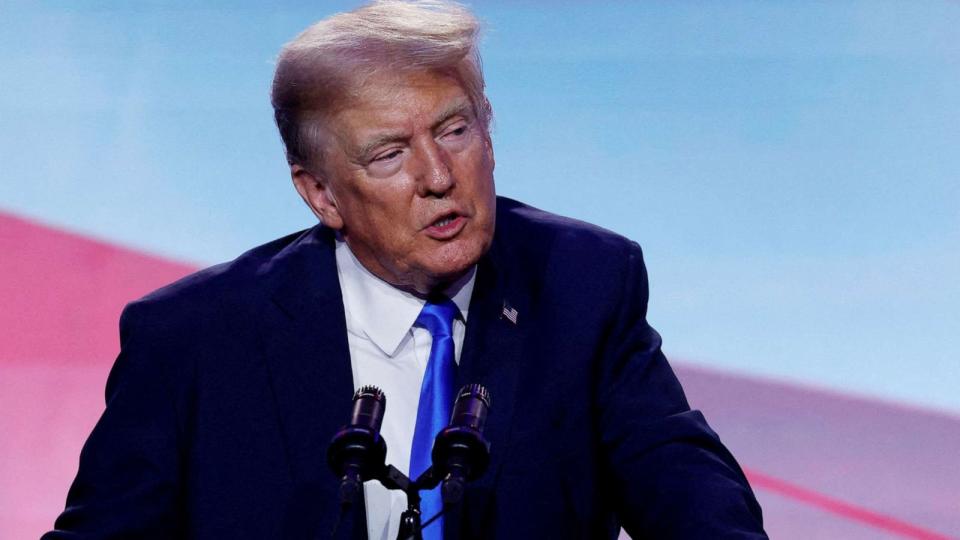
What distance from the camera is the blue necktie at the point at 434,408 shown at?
205 cm

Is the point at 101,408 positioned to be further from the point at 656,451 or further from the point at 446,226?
the point at 656,451

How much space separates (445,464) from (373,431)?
3.5 inches

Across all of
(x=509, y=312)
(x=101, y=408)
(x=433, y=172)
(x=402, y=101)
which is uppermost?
(x=402, y=101)

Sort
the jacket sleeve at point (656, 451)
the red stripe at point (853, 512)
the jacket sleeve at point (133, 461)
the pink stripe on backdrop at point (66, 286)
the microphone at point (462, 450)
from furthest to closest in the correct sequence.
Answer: the pink stripe on backdrop at point (66, 286)
the red stripe at point (853, 512)
the jacket sleeve at point (133, 461)
the jacket sleeve at point (656, 451)
the microphone at point (462, 450)

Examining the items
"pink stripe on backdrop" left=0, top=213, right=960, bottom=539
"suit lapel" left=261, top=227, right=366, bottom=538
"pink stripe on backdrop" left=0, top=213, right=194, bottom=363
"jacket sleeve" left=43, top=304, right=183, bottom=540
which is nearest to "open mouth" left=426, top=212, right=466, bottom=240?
"suit lapel" left=261, top=227, right=366, bottom=538

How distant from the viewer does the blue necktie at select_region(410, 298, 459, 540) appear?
2049mm

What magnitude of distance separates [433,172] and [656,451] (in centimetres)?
52

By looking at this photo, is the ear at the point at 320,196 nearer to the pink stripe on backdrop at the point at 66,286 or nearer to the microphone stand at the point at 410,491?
the microphone stand at the point at 410,491

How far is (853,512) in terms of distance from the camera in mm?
3262

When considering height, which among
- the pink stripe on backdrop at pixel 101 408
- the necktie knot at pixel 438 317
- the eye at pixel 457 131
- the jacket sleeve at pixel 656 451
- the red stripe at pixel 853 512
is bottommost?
the red stripe at pixel 853 512

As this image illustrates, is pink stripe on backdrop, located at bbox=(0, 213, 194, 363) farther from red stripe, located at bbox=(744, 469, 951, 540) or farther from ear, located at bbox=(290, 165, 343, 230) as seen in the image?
red stripe, located at bbox=(744, 469, 951, 540)

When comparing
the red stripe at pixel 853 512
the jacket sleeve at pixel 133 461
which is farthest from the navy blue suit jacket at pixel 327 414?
the red stripe at pixel 853 512

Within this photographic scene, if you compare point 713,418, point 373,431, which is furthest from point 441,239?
point 713,418

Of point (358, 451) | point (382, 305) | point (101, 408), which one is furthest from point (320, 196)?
point (101, 408)
